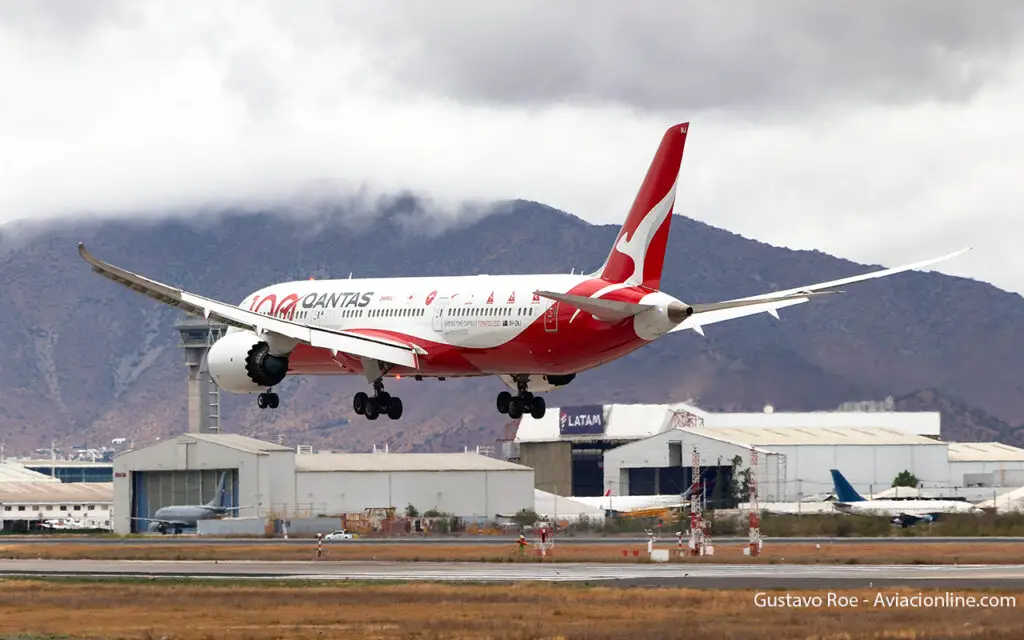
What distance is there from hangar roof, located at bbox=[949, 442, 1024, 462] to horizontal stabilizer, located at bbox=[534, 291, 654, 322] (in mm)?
123102

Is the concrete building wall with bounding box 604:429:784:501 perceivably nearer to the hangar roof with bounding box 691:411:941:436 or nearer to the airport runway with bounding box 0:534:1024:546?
the hangar roof with bounding box 691:411:941:436

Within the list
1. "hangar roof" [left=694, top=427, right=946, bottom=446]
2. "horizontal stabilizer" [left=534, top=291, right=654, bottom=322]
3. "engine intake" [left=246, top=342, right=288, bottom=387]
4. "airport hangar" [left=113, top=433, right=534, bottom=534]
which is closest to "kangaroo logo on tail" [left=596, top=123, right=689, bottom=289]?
"horizontal stabilizer" [left=534, top=291, right=654, bottom=322]

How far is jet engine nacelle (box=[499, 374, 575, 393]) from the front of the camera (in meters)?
70.6

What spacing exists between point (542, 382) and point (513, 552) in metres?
27.7

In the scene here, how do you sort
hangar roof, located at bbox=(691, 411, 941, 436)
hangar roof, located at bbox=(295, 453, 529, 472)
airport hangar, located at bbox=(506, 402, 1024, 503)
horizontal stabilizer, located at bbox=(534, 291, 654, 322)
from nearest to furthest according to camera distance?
horizontal stabilizer, located at bbox=(534, 291, 654, 322) → hangar roof, located at bbox=(295, 453, 529, 472) → airport hangar, located at bbox=(506, 402, 1024, 503) → hangar roof, located at bbox=(691, 411, 941, 436)

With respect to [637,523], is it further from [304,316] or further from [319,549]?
[304,316]

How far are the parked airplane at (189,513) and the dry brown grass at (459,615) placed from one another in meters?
75.9

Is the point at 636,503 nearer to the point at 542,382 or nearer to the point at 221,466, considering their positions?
the point at 221,466

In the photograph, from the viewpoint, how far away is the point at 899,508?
13038cm

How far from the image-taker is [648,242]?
209ft

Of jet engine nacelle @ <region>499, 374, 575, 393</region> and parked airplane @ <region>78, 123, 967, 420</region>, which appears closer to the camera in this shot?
parked airplane @ <region>78, 123, 967, 420</region>

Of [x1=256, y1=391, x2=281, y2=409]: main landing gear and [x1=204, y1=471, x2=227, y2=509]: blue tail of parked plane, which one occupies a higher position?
[x1=256, y1=391, x2=281, y2=409]: main landing gear

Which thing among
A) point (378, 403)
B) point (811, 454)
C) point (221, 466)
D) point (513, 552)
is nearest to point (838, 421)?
point (811, 454)

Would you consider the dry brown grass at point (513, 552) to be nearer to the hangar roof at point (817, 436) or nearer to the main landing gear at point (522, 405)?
the main landing gear at point (522, 405)
